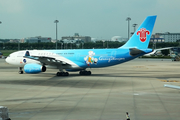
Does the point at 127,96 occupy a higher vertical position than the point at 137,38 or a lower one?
lower

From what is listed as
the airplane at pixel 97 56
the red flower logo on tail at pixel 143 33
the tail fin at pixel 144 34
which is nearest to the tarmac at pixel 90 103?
the airplane at pixel 97 56

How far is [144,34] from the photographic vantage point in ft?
125

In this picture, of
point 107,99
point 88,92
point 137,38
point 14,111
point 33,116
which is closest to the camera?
point 33,116

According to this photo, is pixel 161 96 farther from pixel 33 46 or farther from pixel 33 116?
pixel 33 46

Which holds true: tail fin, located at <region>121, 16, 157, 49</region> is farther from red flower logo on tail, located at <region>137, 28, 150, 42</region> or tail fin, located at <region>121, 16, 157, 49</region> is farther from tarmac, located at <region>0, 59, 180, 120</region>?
tarmac, located at <region>0, 59, 180, 120</region>

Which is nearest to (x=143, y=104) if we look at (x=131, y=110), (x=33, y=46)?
(x=131, y=110)

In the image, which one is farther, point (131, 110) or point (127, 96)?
point (127, 96)

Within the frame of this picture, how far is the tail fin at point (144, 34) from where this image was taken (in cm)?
3744

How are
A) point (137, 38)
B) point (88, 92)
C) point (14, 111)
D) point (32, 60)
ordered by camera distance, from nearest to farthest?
point (14, 111), point (88, 92), point (137, 38), point (32, 60)

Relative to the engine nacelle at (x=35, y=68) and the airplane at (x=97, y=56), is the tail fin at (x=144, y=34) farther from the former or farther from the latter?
the engine nacelle at (x=35, y=68)

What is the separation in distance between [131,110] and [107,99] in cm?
426

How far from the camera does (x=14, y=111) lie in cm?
1762

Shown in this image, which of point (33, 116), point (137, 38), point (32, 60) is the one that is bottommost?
point (33, 116)

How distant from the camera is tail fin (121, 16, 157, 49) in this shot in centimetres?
3744
